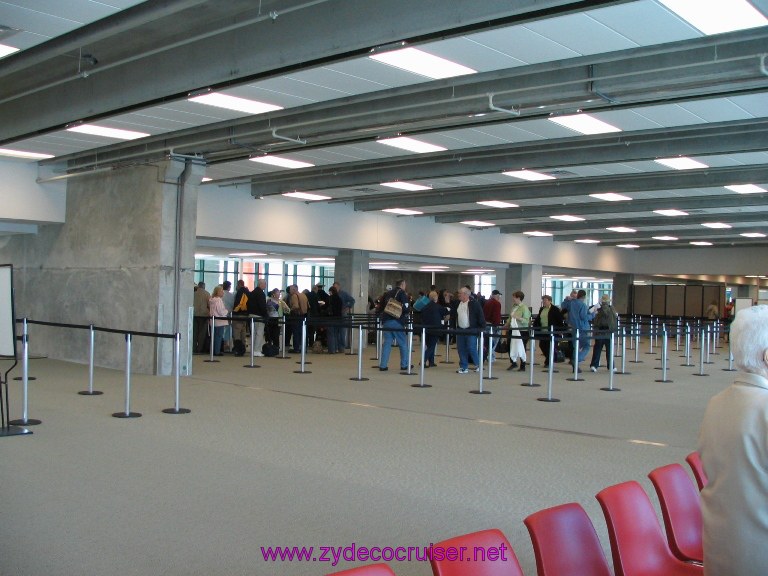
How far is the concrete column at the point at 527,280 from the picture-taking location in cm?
3053

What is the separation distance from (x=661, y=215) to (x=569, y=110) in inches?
505

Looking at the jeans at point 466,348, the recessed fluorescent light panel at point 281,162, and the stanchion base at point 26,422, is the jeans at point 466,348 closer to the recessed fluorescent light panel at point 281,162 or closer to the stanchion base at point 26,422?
the recessed fluorescent light panel at point 281,162

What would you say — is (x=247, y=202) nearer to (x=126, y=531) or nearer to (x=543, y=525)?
(x=126, y=531)

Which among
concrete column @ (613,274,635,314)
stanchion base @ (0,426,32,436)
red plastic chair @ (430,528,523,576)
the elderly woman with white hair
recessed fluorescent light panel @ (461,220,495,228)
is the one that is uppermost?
recessed fluorescent light panel @ (461,220,495,228)

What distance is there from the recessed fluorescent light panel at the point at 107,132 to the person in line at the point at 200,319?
6.13m

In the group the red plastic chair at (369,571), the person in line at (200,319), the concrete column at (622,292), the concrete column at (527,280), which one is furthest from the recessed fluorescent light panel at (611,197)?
the concrete column at (622,292)

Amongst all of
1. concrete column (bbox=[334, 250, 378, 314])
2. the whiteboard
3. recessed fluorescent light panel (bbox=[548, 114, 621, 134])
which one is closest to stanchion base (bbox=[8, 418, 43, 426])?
the whiteboard

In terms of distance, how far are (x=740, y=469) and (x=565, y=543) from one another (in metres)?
0.73

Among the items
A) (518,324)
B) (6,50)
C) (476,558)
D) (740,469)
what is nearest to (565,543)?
(476,558)

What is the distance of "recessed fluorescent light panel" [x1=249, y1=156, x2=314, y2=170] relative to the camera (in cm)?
1523

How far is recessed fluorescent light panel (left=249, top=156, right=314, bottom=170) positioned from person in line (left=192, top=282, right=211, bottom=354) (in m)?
4.57

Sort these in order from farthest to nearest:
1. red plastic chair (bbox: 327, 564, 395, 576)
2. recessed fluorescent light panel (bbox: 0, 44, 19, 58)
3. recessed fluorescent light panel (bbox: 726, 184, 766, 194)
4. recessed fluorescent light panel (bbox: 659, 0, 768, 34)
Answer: recessed fluorescent light panel (bbox: 726, 184, 766, 194) < recessed fluorescent light panel (bbox: 0, 44, 19, 58) < recessed fluorescent light panel (bbox: 659, 0, 768, 34) < red plastic chair (bbox: 327, 564, 395, 576)

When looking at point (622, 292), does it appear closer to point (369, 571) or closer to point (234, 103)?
point (234, 103)

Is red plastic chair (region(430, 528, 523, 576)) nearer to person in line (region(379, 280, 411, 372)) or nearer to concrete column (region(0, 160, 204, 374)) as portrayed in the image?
concrete column (region(0, 160, 204, 374))
